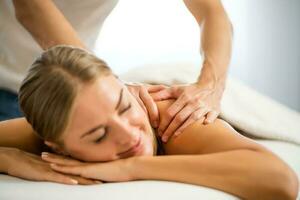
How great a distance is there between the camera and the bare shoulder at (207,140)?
3.62 feet

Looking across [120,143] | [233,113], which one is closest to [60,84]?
[120,143]

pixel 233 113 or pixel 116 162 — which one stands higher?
pixel 116 162

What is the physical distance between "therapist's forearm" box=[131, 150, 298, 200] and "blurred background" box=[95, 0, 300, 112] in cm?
133

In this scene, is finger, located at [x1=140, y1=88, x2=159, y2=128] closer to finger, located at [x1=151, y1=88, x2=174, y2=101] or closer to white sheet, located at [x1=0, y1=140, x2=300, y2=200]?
finger, located at [x1=151, y1=88, x2=174, y2=101]

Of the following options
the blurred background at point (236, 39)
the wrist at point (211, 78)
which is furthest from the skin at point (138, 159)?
the blurred background at point (236, 39)

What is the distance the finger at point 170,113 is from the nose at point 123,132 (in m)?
0.18

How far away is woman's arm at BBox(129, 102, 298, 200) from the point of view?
979 millimetres

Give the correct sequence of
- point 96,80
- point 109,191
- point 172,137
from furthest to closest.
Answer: point 172,137 < point 96,80 < point 109,191

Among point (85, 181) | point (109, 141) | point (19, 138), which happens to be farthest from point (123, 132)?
point (19, 138)

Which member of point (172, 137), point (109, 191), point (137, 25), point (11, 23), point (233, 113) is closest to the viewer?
point (109, 191)

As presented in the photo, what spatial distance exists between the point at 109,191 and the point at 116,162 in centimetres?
12

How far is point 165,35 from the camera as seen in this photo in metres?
2.38

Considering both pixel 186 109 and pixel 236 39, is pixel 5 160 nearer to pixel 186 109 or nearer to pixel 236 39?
pixel 186 109

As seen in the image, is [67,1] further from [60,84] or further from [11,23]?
[60,84]
